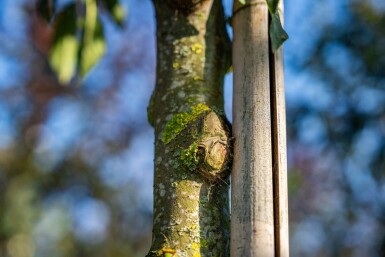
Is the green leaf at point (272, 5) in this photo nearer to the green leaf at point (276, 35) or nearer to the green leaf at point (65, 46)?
the green leaf at point (276, 35)

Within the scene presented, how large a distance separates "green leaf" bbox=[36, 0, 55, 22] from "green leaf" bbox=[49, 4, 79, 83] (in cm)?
3

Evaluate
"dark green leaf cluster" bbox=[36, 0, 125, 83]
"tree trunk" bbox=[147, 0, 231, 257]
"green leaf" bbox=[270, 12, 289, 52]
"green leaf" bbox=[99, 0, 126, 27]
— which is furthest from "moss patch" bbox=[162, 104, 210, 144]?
"green leaf" bbox=[99, 0, 126, 27]

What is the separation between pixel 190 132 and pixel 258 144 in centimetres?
15

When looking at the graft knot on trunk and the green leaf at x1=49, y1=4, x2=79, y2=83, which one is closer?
the graft knot on trunk

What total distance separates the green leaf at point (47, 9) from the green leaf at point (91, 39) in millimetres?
118

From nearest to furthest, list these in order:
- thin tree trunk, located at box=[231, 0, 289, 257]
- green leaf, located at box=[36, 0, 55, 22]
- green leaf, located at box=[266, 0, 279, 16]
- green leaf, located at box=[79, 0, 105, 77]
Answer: thin tree trunk, located at box=[231, 0, 289, 257] → green leaf, located at box=[266, 0, 279, 16] → green leaf, located at box=[79, 0, 105, 77] → green leaf, located at box=[36, 0, 55, 22]

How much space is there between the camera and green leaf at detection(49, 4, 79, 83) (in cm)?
169

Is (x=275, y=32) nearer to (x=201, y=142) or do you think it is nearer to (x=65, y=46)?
(x=201, y=142)

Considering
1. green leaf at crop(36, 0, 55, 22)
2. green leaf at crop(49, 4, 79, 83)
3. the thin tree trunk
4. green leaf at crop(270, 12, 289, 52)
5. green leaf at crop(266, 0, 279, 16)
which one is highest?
green leaf at crop(36, 0, 55, 22)

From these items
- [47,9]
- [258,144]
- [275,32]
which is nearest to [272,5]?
[275,32]

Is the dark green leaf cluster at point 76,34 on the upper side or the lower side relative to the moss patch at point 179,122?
upper

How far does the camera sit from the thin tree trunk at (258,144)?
114cm

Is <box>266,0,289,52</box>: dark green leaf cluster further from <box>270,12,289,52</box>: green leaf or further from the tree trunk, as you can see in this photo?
the tree trunk

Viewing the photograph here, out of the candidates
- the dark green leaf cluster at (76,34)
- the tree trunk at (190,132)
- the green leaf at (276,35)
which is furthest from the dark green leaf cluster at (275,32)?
the dark green leaf cluster at (76,34)
